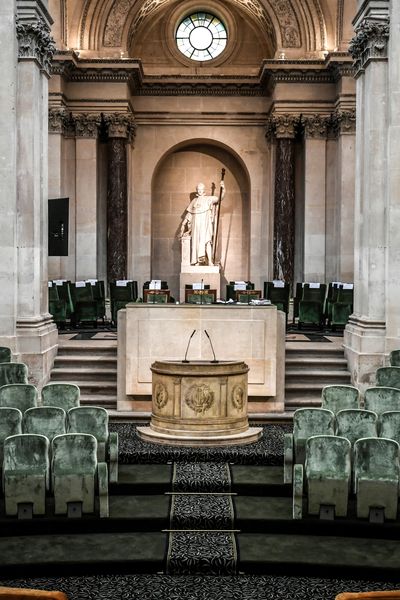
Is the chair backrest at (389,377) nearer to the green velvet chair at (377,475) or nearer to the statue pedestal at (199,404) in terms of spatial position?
the statue pedestal at (199,404)

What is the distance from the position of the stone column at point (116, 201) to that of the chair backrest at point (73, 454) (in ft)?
55.0

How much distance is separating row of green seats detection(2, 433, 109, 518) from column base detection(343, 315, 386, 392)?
21.5ft

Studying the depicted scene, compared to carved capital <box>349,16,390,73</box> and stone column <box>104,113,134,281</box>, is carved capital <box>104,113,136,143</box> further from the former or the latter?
carved capital <box>349,16,390,73</box>

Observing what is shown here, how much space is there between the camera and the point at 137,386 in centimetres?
1307

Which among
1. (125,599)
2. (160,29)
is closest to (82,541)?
(125,599)

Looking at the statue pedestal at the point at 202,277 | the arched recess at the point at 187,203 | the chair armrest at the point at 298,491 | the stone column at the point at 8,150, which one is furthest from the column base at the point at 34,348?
the arched recess at the point at 187,203

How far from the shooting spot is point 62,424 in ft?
29.6

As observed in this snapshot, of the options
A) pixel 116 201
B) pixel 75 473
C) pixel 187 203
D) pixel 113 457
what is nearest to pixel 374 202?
pixel 113 457

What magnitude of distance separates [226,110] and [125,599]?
2134 centimetres

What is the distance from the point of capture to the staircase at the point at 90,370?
13531 mm

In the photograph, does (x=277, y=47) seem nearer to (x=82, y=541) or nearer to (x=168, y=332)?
(x=168, y=332)

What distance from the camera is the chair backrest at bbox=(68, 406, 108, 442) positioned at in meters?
9.16

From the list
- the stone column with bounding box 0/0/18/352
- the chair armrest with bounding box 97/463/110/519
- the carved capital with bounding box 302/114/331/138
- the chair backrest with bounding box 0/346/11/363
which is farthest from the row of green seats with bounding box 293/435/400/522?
the carved capital with bounding box 302/114/331/138

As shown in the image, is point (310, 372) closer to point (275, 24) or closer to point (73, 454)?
point (73, 454)
